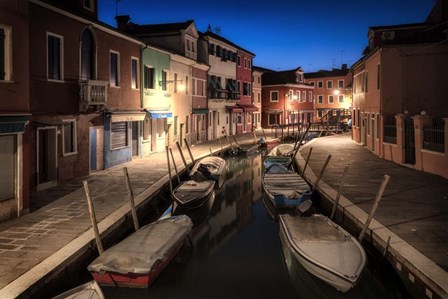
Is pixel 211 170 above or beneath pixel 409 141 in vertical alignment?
beneath

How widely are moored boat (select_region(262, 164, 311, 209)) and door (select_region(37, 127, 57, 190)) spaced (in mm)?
7732

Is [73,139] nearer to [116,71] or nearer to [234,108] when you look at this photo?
[116,71]

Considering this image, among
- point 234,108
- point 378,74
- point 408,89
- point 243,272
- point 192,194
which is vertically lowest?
point 243,272

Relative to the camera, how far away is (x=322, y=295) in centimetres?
885

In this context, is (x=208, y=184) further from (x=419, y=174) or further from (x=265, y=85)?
(x=265, y=85)

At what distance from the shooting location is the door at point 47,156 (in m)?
15.0

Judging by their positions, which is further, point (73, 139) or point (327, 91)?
point (327, 91)

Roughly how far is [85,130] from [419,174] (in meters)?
13.4

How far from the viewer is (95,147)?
18703mm

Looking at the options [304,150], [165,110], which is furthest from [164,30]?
[304,150]

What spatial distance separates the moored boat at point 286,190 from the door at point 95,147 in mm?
7279

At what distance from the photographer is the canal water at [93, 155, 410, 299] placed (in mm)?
8781

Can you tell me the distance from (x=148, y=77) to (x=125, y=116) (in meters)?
4.61

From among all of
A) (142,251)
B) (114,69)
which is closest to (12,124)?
(142,251)
